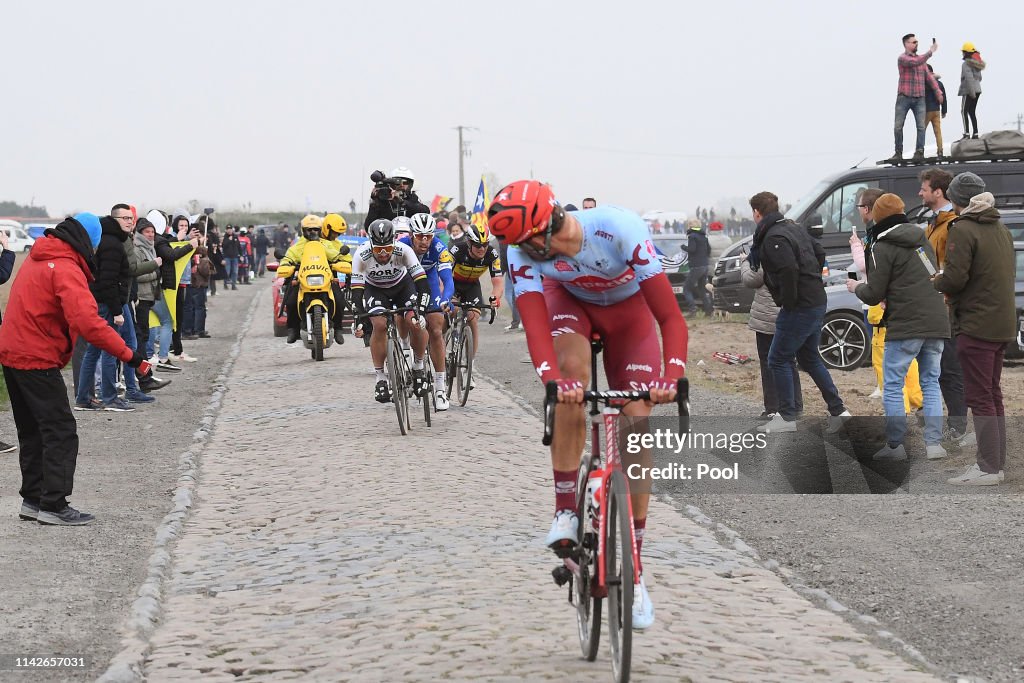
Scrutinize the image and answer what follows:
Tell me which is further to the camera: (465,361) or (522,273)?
(465,361)

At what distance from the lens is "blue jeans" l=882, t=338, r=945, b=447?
1070 cm

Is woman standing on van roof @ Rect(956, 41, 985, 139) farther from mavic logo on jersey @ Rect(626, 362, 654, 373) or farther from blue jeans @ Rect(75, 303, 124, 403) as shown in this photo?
mavic logo on jersey @ Rect(626, 362, 654, 373)

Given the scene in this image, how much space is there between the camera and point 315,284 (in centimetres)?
1997

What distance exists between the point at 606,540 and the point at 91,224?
5.33 meters

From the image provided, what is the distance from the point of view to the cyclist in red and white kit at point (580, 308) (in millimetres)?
5715

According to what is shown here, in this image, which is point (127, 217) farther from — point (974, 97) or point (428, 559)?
point (974, 97)

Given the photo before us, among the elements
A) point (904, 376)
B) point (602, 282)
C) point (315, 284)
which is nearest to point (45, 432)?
point (602, 282)

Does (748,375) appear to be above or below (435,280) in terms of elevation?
below

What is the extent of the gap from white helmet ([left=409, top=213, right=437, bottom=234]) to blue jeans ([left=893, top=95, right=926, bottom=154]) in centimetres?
1144

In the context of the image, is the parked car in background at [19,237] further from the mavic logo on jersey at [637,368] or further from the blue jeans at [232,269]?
the mavic logo on jersey at [637,368]

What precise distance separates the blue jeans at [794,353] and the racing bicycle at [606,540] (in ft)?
21.8

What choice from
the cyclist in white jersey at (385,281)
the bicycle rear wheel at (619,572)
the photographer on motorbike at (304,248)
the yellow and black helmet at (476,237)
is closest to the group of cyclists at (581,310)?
the bicycle rear wheel at (619,572)

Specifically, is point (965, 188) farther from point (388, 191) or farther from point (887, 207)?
point (388, 191)

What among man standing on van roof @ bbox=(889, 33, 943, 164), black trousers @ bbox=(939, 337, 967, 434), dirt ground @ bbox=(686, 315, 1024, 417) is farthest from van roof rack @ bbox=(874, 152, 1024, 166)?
black trousers @ bbox=(939, 337, 967, 434)
